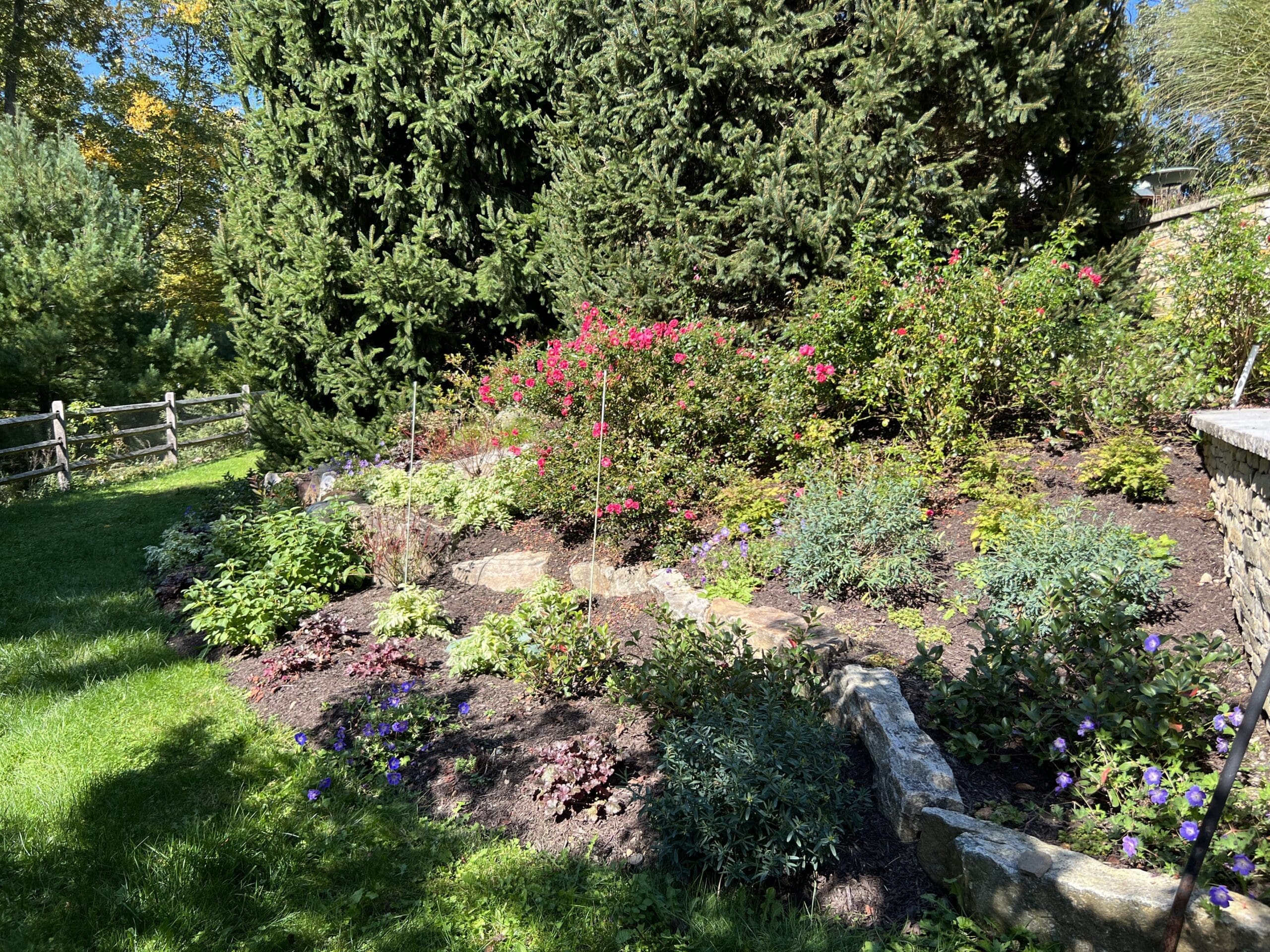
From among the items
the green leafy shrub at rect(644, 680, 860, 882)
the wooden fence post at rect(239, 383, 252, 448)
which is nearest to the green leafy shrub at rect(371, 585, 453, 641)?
the green leafy shrub at rect(644, 680, 860, 882)

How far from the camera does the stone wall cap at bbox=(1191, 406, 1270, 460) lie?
9.36 ft

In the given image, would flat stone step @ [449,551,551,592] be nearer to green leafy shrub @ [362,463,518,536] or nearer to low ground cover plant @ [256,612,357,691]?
green leafy shrub @ [362,463,518,536]

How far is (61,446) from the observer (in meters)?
10.1

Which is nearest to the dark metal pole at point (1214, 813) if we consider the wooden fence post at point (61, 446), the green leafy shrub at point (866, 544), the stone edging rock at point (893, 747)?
the stone edging rock at point (893, 747)

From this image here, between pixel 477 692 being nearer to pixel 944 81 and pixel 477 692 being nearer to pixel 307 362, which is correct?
pixel 944 81

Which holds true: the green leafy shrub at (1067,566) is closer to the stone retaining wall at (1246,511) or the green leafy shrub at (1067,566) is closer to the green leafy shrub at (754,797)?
the stone retaining wall at (1246,511)

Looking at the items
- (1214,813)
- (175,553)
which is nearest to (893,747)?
(1214,813)

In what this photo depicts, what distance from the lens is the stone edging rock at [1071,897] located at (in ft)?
5.82

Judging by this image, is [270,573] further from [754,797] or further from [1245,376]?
[1245,376]

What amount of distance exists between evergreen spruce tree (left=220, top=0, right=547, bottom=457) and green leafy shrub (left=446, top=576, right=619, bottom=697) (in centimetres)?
454

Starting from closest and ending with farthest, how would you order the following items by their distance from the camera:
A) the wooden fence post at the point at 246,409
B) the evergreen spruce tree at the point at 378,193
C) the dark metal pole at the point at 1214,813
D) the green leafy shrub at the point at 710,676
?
the dark metal pole at the point at 1214,813 < the green leafy shrub at the point at 710,676 < the evergreen spruce tree at the point at 378,193 < the wooden fence post at the point at 246,409

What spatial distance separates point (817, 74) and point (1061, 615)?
4926mm

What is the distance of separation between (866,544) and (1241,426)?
1.78 m

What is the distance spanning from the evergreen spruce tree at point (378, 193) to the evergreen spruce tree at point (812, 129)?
1.16 meters
